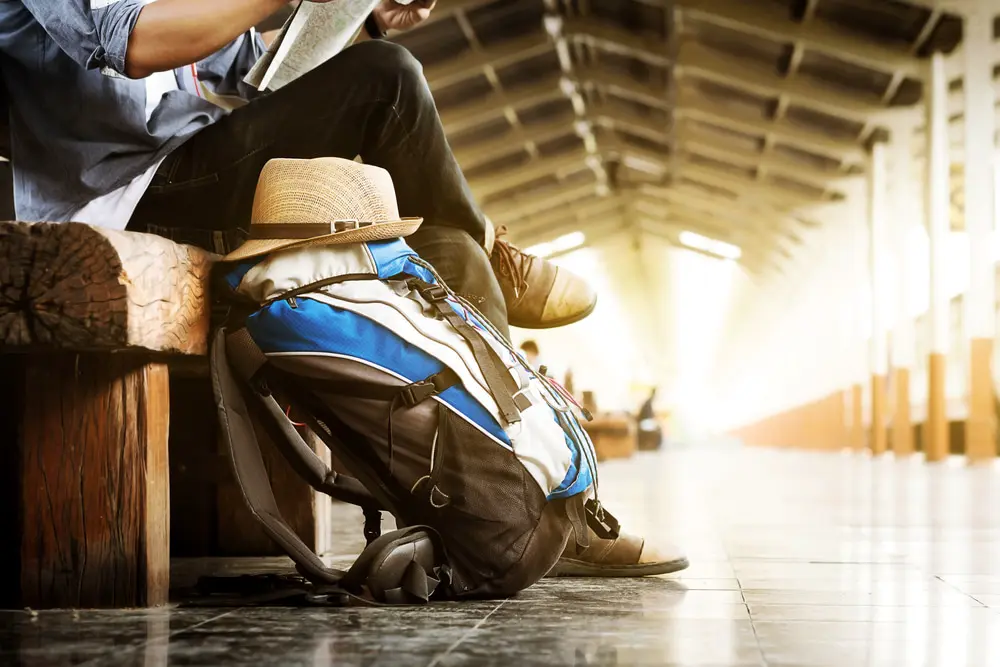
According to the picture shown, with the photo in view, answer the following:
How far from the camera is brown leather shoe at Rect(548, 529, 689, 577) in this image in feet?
7.61

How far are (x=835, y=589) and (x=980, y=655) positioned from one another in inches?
27.1

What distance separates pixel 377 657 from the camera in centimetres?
138

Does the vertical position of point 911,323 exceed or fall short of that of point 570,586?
it exceeds it

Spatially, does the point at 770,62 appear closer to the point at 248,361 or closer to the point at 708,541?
the point at 708,541

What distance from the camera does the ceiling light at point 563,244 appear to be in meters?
26.3

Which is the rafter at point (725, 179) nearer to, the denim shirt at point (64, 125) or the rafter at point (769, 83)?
the rafter at point (769, 83)

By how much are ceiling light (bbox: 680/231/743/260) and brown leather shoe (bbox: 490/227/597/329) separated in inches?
933

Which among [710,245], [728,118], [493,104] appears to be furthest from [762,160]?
[710,245]

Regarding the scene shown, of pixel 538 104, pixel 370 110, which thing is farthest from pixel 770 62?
pixel 370 110

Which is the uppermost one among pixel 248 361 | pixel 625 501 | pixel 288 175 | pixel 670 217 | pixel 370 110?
pixel 670 217

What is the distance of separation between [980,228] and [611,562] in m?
9.72

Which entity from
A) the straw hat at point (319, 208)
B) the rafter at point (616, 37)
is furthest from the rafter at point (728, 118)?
the straw hat at point (319, 208)

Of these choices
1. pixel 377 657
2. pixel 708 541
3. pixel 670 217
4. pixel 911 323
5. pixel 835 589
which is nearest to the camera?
pixel 377 657

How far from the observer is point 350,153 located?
2209mm
